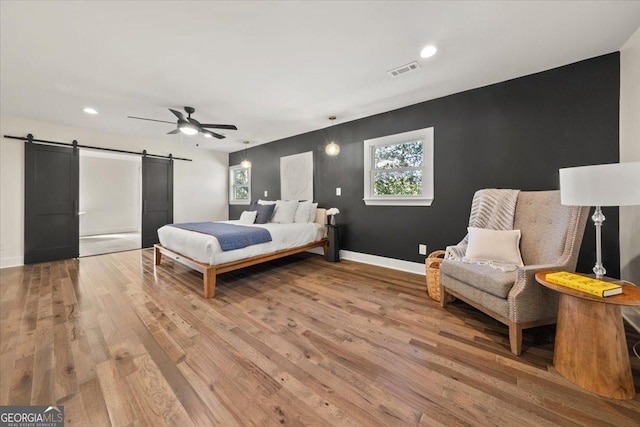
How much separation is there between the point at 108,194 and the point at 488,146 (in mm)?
10388

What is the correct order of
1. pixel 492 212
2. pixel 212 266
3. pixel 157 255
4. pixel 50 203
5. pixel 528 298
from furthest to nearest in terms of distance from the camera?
pixel 50 203 → pixel 157 255 → pixel 212 266 → pixel 492 212 → pixel 528 298

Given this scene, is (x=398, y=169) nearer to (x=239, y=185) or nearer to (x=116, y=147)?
(x=239, y=185)

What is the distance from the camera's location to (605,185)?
53.6 inches

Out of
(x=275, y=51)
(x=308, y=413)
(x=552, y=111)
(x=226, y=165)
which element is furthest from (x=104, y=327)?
(x=226, y=165)

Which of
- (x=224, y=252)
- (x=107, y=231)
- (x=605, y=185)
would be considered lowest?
(x=107, y=231)

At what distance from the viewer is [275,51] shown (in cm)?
217

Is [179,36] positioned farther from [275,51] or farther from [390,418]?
[390,418]

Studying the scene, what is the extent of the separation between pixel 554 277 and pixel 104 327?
3.44 meters

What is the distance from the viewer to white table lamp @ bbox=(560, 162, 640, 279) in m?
1.31

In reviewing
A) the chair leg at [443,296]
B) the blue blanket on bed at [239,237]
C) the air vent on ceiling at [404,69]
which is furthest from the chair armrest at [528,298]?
the blue blanket on bed at [239,237]

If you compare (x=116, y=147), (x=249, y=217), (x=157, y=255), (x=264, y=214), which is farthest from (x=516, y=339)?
(x=116, y=147)

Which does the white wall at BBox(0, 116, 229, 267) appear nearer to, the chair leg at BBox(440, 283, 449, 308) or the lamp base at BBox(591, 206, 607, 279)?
the chair leg at BBox(440, 283, 449, 308)

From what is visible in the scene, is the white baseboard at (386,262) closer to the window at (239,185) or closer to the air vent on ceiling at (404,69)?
the air vent on ceiling at (404,69)

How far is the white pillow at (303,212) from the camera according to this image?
4312 mm
